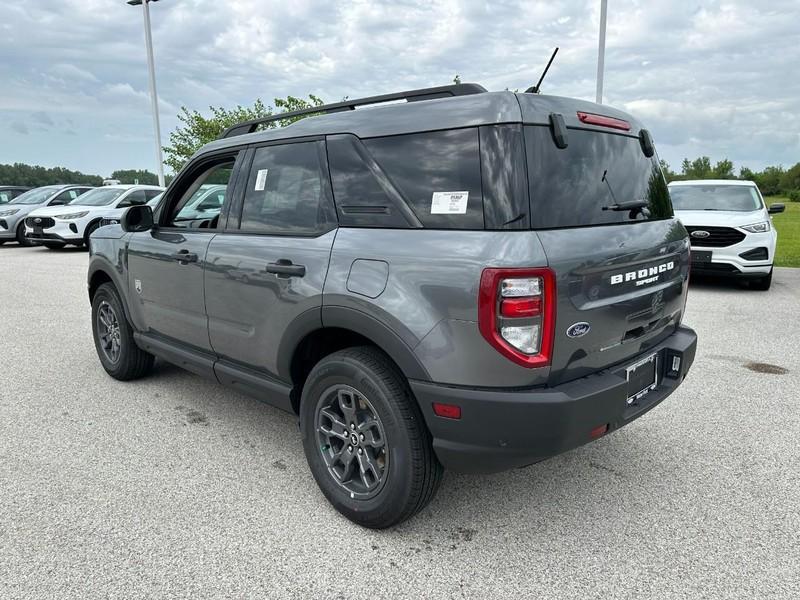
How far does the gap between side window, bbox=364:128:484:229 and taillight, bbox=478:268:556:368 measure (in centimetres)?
27

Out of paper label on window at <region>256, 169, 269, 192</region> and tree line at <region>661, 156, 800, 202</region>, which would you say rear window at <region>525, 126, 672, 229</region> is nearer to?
paper label on window at <region>256, 169, 269, 192</region>

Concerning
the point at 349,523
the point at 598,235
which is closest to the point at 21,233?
the point at 349,523

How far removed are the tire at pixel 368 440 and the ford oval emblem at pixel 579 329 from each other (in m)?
0.70

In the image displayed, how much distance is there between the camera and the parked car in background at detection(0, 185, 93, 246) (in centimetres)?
1670

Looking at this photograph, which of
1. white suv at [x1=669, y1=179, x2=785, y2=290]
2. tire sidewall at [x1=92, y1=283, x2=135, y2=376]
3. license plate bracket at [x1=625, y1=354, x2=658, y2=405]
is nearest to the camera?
license plate bracket at [x1=625, y1=354, x2=658, y2=405]

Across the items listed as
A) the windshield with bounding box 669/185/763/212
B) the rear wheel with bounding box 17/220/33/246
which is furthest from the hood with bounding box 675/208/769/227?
the rear wheel with bounding box 17/220/33/246

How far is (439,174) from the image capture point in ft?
7.88

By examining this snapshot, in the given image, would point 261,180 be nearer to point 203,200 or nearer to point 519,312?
point 203,200

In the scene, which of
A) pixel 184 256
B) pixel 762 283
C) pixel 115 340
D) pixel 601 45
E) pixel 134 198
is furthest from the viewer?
pixel 134 198


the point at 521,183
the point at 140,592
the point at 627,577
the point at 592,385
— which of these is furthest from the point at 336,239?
the point at 627,577

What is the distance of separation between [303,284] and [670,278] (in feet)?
5.86

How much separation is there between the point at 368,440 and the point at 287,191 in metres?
1.34

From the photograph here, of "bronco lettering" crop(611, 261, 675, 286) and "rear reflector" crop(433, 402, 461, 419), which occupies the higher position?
"bronco lettering" crop(611, 261, 675, 286)

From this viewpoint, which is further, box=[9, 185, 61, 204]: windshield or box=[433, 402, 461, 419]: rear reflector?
box=[9, 185, 61, 204]: windshield
